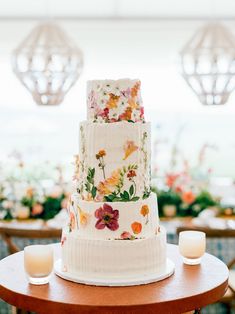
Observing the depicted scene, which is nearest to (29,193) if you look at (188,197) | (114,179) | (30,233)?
(30,233)

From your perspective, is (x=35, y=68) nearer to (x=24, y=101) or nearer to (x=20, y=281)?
(x=20, y=281)

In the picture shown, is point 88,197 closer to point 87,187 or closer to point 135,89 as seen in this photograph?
point 87,187

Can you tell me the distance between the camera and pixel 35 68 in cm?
348

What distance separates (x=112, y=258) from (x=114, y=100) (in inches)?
21.3

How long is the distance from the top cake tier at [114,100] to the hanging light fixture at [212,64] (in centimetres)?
121

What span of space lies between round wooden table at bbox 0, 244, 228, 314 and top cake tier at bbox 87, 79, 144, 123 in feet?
1.89

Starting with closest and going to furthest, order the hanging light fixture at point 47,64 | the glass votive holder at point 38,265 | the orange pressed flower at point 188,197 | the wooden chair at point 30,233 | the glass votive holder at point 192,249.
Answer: the glass votive holder at point 38,265 < the glass votive holder at point 192,249 < the hanging light fixture at point 47,64 < the wooden chair at point 30,233 < the orange pressed flower at point 188,197

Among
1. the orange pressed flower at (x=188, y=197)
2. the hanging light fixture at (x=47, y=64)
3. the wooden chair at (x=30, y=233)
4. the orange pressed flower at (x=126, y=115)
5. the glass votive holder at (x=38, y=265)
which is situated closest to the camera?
the glass votive holder at (x=38, y=265)

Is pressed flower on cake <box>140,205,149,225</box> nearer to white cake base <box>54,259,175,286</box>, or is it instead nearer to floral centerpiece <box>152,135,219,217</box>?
white cake base <box>54,259,175,286</box>

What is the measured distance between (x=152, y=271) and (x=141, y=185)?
11.8 inches

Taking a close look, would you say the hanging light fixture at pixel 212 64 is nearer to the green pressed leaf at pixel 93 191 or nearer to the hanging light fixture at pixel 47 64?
the hanging light fixture at pixel 47 64

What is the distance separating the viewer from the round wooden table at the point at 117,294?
207 cm

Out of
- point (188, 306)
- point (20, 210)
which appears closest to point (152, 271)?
point (188, 306)

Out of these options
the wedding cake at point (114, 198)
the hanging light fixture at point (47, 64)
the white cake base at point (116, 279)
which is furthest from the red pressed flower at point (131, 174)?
the hanging light fixture at point (47, 64)
